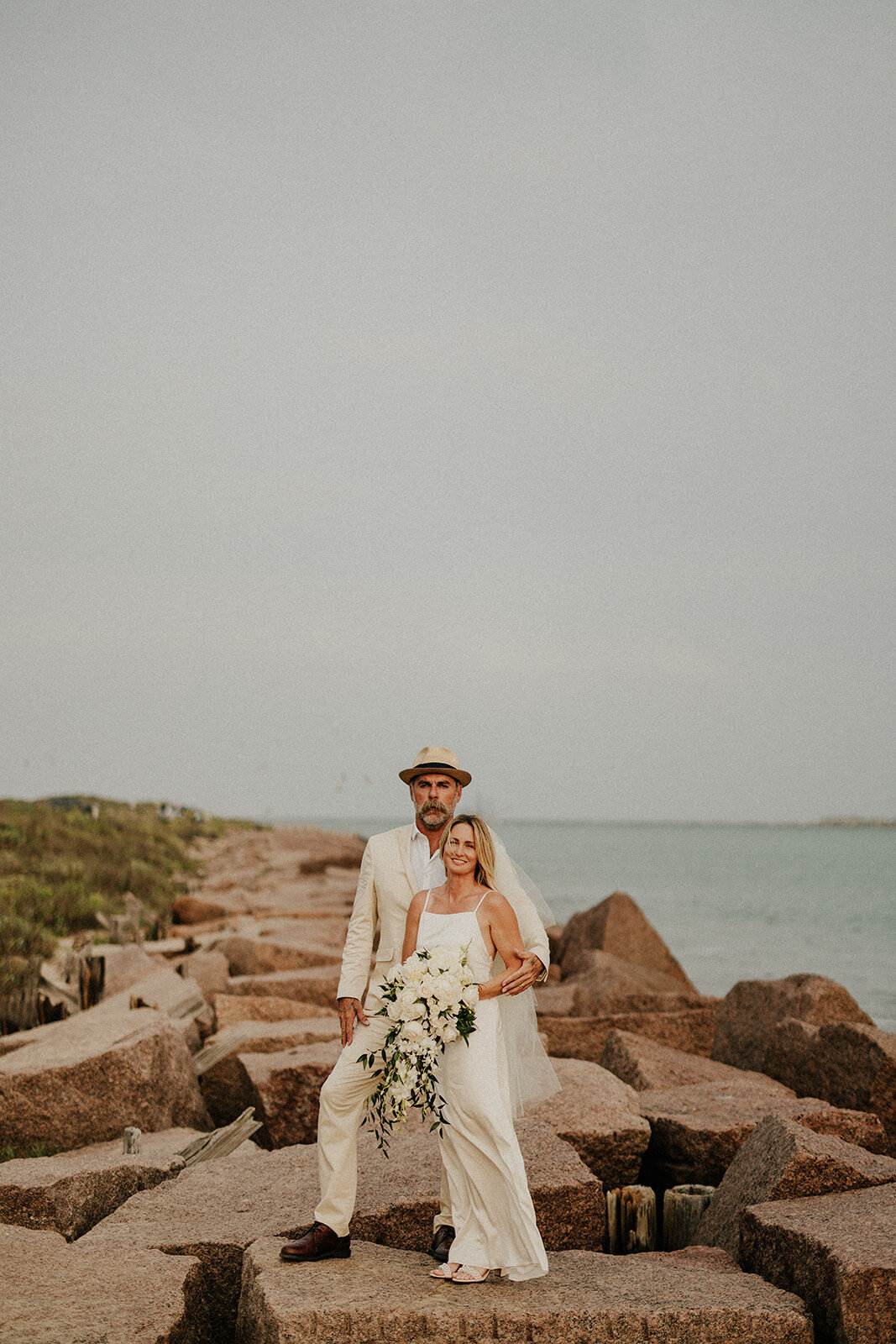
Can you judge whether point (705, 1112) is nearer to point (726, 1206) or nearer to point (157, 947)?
point (726, 1206)

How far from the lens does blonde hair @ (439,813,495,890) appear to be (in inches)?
182

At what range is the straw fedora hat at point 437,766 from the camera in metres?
4.97

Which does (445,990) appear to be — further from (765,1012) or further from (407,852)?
(765,1012)

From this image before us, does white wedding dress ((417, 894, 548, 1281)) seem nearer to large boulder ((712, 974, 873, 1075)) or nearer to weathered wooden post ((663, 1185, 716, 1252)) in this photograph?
weathered wooden post ((663, 1185, 716, 1252))

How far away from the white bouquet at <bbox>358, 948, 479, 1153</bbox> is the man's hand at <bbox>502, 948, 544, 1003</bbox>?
162 mm

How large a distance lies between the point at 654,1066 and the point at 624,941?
20.2ft

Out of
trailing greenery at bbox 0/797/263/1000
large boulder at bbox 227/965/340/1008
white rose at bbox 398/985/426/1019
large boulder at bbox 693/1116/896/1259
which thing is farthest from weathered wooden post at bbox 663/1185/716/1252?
trailing greenery at bbox 0/797/263/1000

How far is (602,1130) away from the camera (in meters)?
6.16

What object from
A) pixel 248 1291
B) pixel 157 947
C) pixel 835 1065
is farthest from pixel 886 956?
pixel 248 1291

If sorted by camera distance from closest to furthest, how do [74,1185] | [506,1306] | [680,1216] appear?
[506,1306] < [74,1185] < [680,1216]

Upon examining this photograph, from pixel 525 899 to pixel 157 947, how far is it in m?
11.1

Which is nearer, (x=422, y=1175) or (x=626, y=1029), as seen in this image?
(x=422, y=1175)

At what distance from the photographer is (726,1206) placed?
18.0ft

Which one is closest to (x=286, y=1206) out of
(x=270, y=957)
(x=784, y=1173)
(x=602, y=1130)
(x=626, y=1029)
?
(x=602, y=1130)
